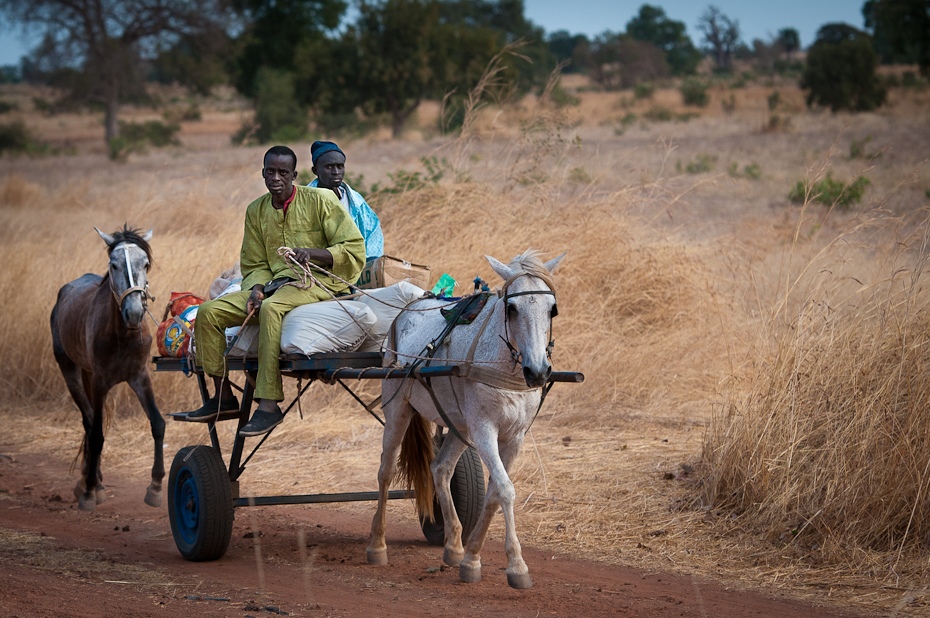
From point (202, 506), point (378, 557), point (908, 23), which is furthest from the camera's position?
point (908, 23)

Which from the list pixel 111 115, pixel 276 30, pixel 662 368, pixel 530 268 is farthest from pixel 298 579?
pixel 276 30

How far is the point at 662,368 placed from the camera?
946 centimetres

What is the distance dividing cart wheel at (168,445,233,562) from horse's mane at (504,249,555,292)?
2113 millimetres

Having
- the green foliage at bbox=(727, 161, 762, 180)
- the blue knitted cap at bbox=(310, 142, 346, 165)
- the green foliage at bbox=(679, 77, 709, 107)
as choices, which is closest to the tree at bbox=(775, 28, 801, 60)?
the green foliage at bbox=(679, 77, 709, 107)

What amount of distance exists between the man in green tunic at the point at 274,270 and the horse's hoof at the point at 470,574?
50.5 inches

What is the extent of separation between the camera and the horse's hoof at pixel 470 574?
5.17 metres

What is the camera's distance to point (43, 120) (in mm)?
54969

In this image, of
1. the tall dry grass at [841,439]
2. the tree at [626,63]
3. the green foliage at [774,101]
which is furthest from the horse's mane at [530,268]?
the tree at [626,63]

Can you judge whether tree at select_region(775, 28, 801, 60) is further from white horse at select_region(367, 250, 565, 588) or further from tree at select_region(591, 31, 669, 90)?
white horse at select_region(367, 250, 565, 588)

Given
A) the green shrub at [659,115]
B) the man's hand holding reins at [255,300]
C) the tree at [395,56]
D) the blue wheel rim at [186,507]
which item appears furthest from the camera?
the tree at [395,56]

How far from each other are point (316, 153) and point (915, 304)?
4.16 m

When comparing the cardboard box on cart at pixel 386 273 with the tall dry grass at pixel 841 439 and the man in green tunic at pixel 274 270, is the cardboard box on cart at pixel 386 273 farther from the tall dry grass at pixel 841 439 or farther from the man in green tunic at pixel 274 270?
the tall dry grass at pixel 841 439

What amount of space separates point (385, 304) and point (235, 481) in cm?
138

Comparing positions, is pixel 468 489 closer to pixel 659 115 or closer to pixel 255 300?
pixel 255 300
